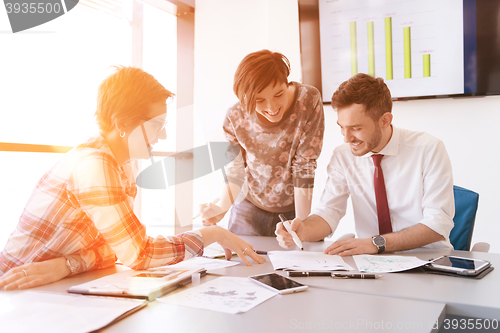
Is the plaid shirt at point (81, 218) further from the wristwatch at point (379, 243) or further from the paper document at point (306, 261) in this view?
the wristwatch at point (379, 243)

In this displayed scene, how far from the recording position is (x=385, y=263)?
127cm

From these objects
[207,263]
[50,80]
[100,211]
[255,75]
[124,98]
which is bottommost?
[207,263]

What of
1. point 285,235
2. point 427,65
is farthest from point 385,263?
point 427,65

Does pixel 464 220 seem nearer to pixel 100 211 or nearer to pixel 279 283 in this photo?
pixel 279 283

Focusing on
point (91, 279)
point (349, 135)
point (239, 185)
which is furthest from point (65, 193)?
point (349, 135)

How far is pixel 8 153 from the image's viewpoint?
2324 mm

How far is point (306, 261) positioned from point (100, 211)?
67cm

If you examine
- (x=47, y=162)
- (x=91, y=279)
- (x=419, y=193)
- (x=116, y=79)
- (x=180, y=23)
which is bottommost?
(x=91, y=279)

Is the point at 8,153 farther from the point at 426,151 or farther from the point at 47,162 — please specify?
the point at 426,151

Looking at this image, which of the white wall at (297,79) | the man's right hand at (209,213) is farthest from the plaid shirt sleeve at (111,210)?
the white wall at (297,79)

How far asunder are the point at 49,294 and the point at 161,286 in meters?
0.28

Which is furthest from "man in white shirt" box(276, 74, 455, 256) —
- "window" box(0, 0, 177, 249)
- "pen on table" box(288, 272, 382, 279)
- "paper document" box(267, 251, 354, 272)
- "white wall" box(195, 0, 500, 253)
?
"window" box(0, 0, 177, 249)

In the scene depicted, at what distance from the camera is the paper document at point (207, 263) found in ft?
4.08

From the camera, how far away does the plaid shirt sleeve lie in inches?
41.7
